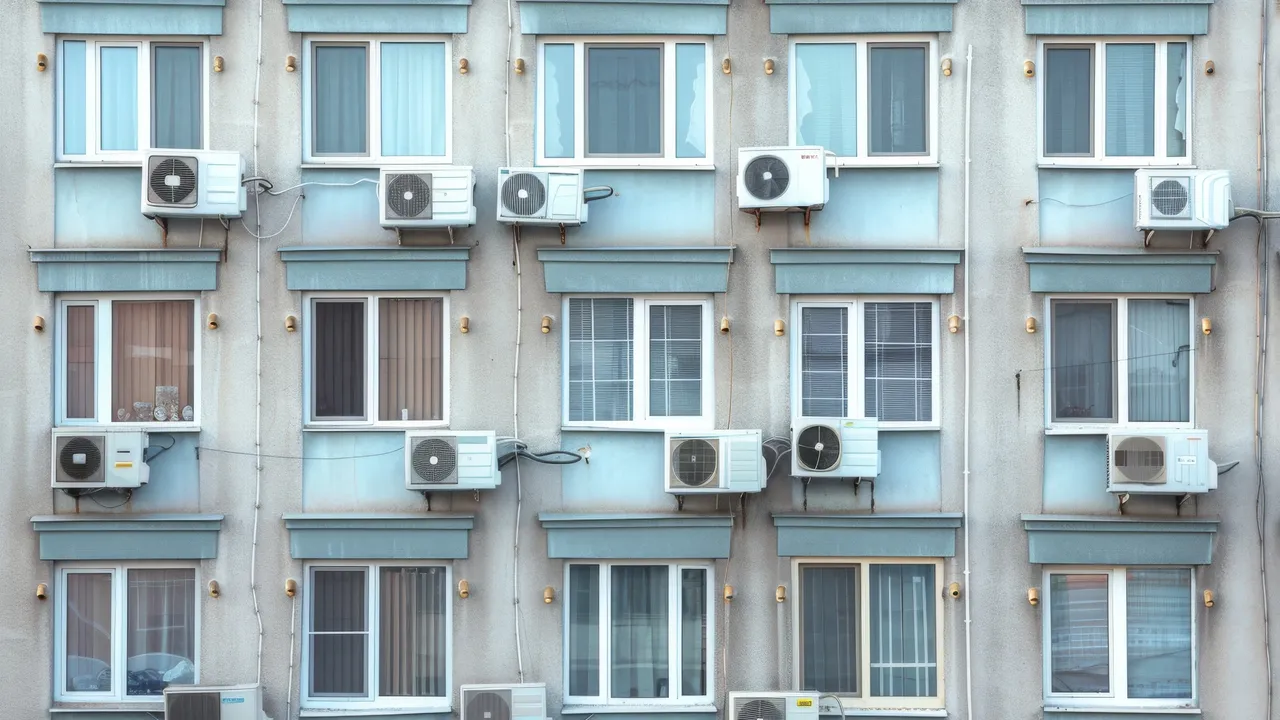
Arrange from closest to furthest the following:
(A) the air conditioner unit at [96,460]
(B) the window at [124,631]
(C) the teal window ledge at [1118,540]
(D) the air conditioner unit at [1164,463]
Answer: (D) the air conditioner unit at [1164,463], (A) the air conditioner unit at [96,460], (C) the teal window ledge at [1118,540], (B) the window at [124,631]

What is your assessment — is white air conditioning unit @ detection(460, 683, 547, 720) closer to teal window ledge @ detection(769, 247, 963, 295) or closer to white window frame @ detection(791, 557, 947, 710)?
white window frame @ detection(791, 557, 947, 710)

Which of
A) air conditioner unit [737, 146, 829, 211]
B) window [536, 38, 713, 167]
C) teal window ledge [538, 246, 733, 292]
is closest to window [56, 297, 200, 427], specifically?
teal window ledge [538, 246, 733, 292]

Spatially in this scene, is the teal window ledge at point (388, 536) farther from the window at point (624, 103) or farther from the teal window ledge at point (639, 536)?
the window at point (624, 103)

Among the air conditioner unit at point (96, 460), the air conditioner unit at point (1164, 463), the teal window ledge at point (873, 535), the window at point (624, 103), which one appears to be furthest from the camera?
the window at point (624, 103)

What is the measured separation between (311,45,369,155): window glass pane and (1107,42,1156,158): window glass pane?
7.94 m

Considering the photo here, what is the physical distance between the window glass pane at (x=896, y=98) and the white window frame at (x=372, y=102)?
449 cm

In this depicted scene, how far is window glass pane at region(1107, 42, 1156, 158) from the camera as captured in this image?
558 inches

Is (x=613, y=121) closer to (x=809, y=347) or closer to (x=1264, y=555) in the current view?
(x=809, y=347)

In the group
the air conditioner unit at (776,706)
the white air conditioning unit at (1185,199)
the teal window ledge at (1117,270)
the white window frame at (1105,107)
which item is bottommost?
the air conditioner unit at (776,706)

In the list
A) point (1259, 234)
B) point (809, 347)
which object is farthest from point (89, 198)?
point (1259, 234)

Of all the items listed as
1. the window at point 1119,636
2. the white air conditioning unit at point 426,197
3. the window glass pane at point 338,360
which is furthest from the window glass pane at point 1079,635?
the window glass pane at point 338,360

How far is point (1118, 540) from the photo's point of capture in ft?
45.0

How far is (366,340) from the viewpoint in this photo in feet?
46.4

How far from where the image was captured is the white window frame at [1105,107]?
14.0 metres
